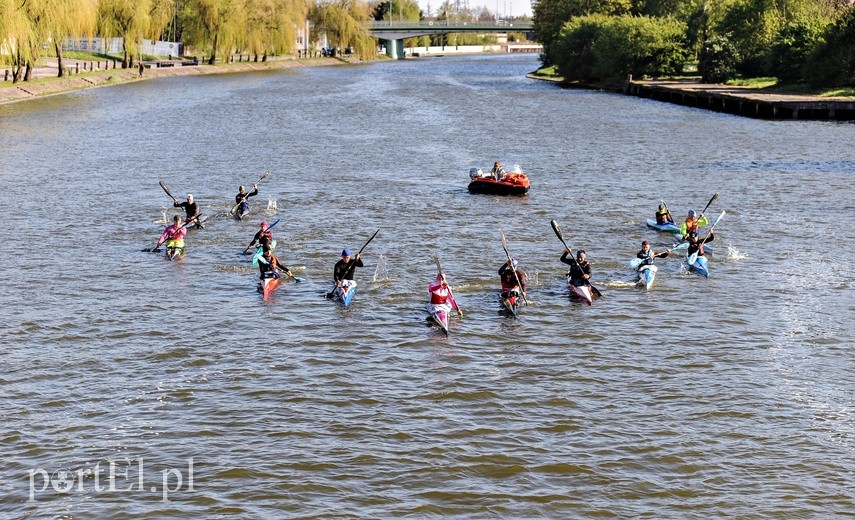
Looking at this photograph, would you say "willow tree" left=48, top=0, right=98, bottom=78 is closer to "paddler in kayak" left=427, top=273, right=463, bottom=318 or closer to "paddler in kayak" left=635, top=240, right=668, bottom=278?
"paddler in kayak" left=635, top=240, right=668, bottom=278

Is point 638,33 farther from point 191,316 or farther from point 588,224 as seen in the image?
point 191,316

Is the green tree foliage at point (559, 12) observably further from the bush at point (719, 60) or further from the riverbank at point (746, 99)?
the bush at point (719, 60)

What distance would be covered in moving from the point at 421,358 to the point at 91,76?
102 meters

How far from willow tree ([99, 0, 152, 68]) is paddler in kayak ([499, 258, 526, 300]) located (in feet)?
328

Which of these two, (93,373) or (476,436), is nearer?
(476,436)

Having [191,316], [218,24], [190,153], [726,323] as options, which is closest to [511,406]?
[726,323]

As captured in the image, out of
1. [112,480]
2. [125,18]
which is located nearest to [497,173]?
[112,480]

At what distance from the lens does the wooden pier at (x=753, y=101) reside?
8375 cm

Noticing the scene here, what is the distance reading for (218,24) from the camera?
5748 inches

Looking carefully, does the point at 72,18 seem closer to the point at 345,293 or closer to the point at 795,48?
the point at 795,48

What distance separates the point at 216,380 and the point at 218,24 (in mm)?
128935

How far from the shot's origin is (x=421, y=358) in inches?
1013

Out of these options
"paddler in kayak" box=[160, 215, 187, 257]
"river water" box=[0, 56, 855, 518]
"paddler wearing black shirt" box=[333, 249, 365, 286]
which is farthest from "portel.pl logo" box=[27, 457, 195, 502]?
"paddler in kayak" box=[160, 215, 187, 257]

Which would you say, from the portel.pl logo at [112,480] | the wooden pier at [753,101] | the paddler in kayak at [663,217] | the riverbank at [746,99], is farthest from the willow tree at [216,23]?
the portel.pl logo at [112,480]
